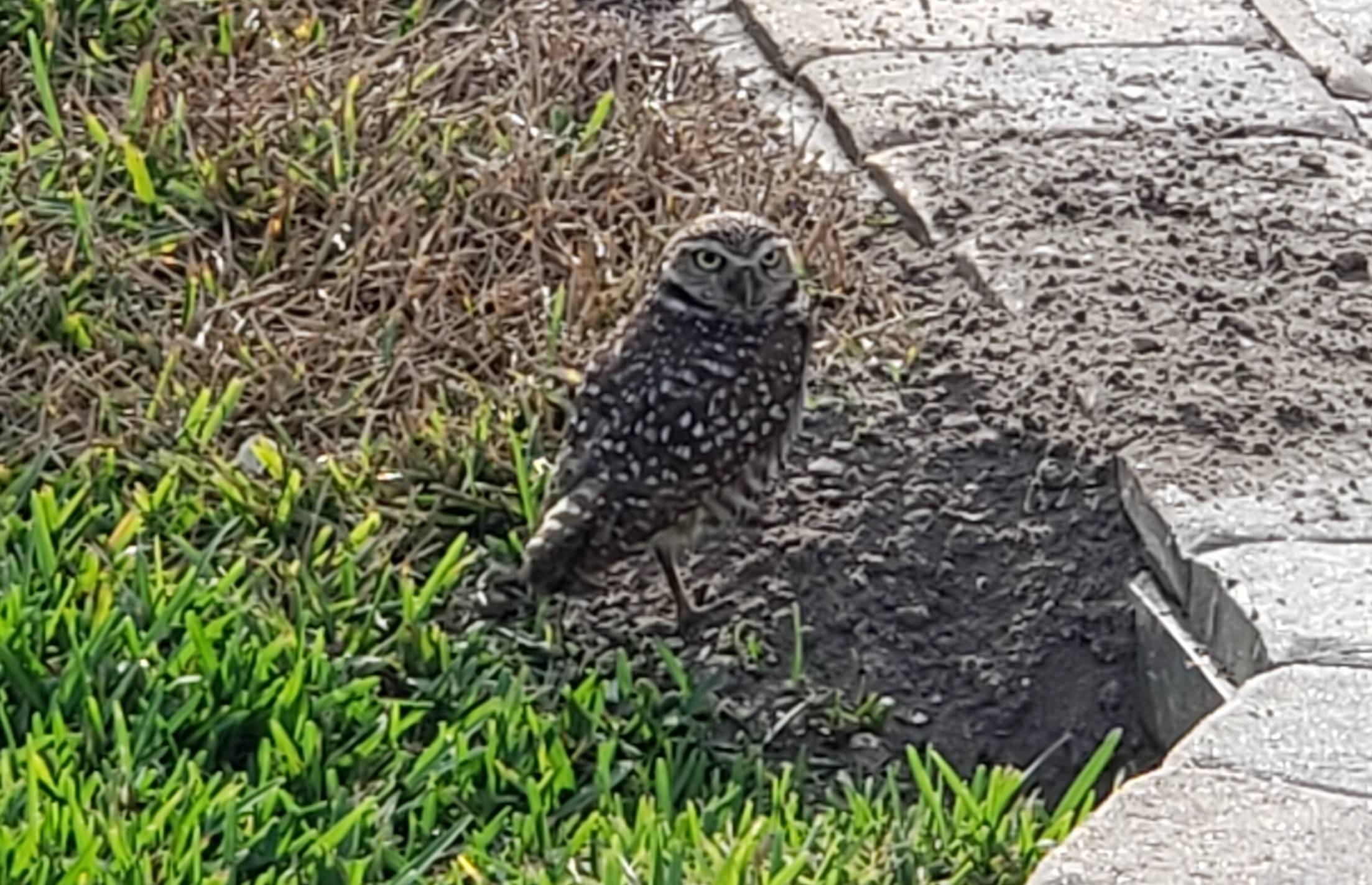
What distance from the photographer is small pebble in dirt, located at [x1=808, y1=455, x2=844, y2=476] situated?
16.1ft

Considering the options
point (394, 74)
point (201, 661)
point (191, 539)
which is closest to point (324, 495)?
point (191, 539)

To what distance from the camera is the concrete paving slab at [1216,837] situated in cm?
358

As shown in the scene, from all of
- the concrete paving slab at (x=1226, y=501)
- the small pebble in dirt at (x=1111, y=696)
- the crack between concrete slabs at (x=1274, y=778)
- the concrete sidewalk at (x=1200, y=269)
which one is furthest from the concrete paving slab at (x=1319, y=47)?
the crack between concrete slabs at (x=1274, y=778)

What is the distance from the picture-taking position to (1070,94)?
238 inches

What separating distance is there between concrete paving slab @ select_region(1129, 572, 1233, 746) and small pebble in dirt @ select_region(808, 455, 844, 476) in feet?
1.90

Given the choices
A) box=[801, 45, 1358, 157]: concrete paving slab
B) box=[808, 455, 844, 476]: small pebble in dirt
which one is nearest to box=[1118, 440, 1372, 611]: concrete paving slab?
box=[808, 455, 844, 476]: small pebble in dirt

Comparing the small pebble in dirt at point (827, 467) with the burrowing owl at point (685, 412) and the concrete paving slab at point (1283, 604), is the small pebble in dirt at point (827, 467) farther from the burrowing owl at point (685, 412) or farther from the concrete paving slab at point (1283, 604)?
the concrete paving slab at point (1283, 604)

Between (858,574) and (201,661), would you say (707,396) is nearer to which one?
(858,574)

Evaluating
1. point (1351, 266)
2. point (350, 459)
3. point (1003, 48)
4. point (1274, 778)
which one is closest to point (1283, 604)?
point (1274, 778)

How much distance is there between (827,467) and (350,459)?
0.83m

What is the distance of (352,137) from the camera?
5.69 m

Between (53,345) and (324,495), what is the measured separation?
2.23ft

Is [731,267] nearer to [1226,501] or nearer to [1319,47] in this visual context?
[1226,501]

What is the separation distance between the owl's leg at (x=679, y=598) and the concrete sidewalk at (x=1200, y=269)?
725 mm
